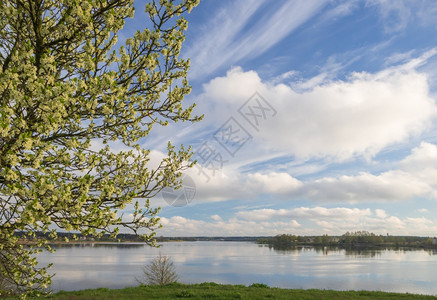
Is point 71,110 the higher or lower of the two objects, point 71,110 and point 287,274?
the higher

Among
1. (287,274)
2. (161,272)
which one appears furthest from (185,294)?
(287,274)

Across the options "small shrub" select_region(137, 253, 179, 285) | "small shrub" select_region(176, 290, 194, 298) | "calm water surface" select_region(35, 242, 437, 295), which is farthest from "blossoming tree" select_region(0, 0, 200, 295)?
"calm water surface" select_region(35, 242, 437, 295)

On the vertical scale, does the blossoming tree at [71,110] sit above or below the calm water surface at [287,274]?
above

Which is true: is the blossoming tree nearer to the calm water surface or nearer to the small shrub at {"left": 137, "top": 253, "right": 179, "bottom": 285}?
the small shrub at {"left": 137, "top": 253, "right": 179, "bottom": 285}

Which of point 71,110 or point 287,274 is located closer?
point 71,110

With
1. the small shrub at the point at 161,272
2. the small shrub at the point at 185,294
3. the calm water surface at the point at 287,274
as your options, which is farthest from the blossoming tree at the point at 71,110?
the calm water surface at the point at 287,274

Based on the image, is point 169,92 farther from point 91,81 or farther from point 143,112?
point 91,81

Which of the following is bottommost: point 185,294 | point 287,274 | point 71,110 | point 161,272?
point 287,274

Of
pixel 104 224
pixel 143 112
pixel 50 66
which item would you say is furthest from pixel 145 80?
pixel 104 224

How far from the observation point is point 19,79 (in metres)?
5.72

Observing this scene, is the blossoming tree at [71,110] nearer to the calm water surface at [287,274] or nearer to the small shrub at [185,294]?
the small shrub at [185,294]

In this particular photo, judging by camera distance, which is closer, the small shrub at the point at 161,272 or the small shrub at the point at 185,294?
the small shrub at the point at 185,294

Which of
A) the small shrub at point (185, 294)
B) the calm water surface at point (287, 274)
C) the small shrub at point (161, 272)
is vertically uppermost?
the small shrub at point (185, 294)

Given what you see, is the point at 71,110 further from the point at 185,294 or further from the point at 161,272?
the point at 161,272
